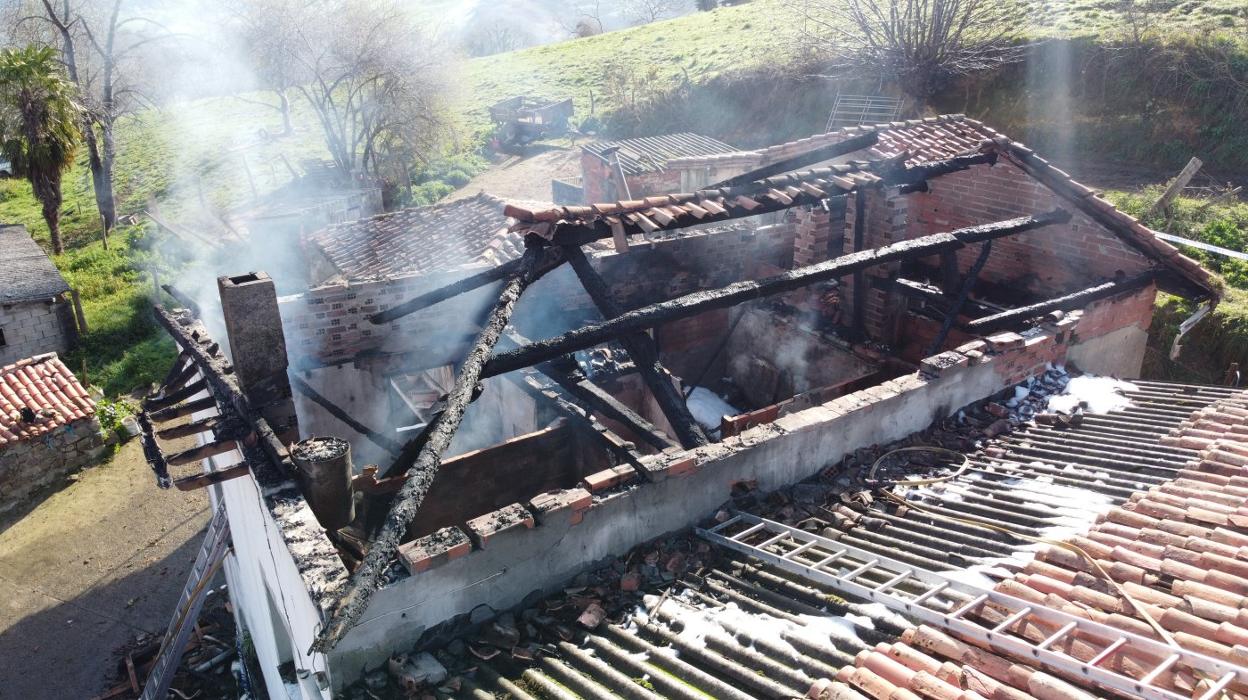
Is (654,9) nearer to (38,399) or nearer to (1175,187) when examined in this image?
(1175,187)

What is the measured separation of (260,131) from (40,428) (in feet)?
98.0

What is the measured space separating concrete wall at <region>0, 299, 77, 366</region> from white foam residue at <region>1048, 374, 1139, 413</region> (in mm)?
21552

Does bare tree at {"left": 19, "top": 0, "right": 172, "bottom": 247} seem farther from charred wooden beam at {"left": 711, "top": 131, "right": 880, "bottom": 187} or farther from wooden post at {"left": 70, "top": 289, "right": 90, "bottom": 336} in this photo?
charred wooden beam at {"left": 711, "top": 131, "right": 880, "bottom": 187}

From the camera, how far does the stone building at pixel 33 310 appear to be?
1892 centimetres

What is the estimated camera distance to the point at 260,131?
40.7 metres

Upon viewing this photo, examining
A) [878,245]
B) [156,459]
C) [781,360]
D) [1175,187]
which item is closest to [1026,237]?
[878,245]

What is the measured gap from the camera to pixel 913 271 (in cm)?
1048

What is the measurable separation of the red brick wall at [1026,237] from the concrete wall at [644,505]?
2.72 m

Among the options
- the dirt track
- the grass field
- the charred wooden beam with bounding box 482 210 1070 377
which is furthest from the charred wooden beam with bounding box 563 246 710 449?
the grass field

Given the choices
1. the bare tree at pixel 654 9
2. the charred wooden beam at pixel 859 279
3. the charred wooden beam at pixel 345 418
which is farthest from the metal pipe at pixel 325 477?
the bare tree at pixel 654 9

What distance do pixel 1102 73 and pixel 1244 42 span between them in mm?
2882

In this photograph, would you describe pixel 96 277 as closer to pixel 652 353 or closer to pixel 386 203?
pixel 386 203

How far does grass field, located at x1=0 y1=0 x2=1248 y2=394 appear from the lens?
840 inches

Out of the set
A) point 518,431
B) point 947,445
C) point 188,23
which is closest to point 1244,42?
point 947,445
